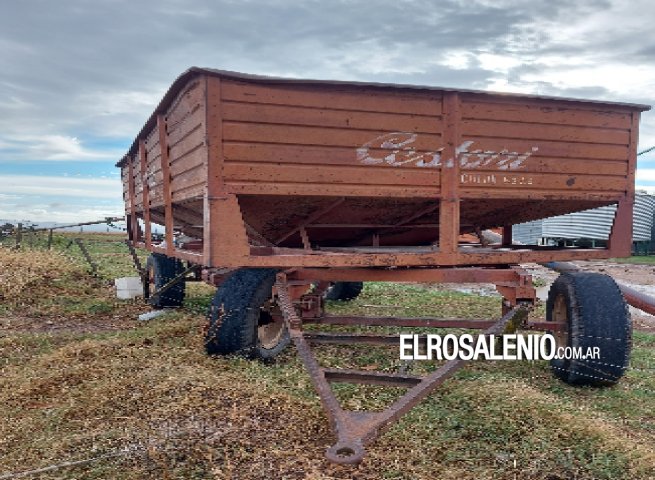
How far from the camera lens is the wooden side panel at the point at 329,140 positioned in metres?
4.18

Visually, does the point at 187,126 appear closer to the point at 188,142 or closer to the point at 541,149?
the point at 188,142

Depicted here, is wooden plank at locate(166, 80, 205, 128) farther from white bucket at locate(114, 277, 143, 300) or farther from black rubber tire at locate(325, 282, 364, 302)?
white bucket at locate(114, 277, 143, 300)

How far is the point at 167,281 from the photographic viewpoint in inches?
335

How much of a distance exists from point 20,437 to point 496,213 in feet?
14.2

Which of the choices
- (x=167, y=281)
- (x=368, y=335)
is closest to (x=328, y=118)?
Answer: (x=368, y=335)

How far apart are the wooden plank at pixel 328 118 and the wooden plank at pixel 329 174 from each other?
32cm

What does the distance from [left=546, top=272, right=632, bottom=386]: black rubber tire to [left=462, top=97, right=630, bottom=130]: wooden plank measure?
1429 mm

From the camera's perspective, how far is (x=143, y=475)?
2.83 m

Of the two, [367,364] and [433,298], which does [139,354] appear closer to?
[367,364]

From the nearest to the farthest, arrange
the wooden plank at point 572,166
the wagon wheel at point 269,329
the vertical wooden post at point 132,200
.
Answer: the wooden plank at point 572,166 < the wagon wheel at point 269,329 < the vertical wooden post at point 132,200

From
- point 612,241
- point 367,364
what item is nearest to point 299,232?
point 367,364

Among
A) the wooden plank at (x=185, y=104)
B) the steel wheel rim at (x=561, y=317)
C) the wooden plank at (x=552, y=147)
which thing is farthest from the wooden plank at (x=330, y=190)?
the steel wheel rim at (x=561, y=317)

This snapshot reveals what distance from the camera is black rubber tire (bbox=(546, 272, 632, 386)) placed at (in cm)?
441

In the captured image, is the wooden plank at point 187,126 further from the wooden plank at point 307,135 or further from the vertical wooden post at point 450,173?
the vertical wooden post at point 450,173
